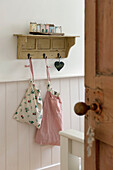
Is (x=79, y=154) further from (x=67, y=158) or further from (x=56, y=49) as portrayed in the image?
(x=56, y=49)

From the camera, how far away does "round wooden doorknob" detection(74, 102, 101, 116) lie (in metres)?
0.93

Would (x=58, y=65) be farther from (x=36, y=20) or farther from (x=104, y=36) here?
(x=104, y=36)

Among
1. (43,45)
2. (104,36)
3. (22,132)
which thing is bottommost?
(22,132)

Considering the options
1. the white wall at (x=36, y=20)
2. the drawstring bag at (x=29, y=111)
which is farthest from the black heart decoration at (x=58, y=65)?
the drawstring bag at (x=29, y=111)

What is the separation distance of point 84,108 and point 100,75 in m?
0.12

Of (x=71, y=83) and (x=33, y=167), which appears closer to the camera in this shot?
(x=33, y=167)

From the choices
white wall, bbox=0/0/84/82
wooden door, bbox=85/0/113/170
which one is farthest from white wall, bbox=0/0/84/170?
wooden door, bbox=85/0/113/170

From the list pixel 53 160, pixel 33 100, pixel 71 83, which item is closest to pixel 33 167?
pixel 53 160

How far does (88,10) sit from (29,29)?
5.38 ft

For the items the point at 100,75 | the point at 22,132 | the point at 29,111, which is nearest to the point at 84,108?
the point at 100,75

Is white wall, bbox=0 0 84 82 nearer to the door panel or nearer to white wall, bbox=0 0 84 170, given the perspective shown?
white wall, bbox=0 0 84 170

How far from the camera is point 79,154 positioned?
1.50 meters

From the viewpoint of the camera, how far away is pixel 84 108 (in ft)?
3.05

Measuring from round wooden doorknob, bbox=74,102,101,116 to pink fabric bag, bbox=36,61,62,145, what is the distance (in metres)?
1.76
